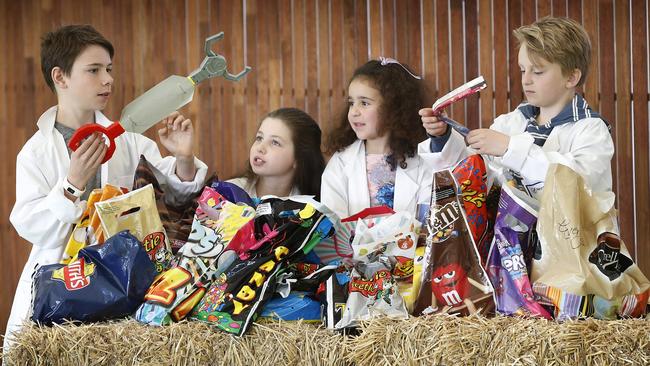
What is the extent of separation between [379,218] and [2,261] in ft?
11.8

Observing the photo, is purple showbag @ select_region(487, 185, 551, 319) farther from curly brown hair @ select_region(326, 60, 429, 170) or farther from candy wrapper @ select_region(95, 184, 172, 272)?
candy wrapper @ select_region(95, 184, 172, 272)

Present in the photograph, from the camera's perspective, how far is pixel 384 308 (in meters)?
1.98

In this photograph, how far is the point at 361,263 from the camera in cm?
217

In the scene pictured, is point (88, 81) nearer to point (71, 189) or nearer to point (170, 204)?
point (71, 189)

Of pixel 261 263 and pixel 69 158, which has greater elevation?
pixel 69 158

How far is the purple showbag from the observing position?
1932 millimetres

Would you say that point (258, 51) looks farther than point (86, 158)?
Yes

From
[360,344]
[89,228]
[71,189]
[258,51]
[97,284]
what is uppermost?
[258,51]

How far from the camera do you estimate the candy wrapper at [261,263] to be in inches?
78.5

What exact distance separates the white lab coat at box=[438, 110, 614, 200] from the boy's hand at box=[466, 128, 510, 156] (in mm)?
20

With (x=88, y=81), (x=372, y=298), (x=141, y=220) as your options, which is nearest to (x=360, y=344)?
(x=372, y=298)

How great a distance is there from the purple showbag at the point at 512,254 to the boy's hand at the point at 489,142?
19 cm

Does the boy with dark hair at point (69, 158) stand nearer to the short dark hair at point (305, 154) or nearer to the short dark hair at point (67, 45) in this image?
the short dark hair at point (67, 45)

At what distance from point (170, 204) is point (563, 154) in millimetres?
1152
